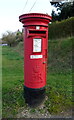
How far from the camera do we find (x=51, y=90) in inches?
152

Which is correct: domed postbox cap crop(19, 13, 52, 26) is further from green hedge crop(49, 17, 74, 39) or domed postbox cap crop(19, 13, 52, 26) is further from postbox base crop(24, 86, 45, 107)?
green hedge crop(49, 17, 74, 39)

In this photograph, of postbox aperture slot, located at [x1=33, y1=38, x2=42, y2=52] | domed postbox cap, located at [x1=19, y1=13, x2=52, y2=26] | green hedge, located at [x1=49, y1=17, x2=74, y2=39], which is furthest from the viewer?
green hedge, located at [x1=49, y1=17, x2=74, y2=39]

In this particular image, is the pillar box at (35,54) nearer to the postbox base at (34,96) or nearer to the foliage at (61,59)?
the postbox base at (34,96)

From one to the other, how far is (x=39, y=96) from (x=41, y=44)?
1081 mm

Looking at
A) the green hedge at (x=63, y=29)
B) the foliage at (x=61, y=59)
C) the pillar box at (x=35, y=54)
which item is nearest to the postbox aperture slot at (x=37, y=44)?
the pillar box at (x=35, y=54)

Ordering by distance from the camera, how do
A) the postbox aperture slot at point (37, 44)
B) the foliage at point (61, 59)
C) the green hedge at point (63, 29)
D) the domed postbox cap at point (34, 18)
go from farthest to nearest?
the green hedge at point (63, 29) → the foliage at point (61, 59) → the postbox aperture slot at point (37, 44) → the domed postbox cap at point (34, 18)

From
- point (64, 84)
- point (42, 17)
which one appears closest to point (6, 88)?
point (64, 84)

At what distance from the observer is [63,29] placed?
1065cm

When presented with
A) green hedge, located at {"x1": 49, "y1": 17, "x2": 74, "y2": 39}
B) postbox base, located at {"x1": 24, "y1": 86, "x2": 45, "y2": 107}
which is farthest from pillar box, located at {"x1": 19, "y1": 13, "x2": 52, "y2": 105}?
green hedge, located at {"x1": 49, "y1": 17, "x2": 74, "y2": 39}

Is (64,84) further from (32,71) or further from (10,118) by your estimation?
(10,118)

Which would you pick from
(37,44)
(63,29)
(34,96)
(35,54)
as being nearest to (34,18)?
(37,44)

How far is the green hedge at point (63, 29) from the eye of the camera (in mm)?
9664

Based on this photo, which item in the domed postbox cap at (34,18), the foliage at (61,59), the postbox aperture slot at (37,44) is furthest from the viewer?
the foliage at (61,59)

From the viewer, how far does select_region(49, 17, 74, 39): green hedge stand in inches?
380
